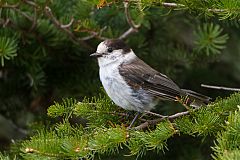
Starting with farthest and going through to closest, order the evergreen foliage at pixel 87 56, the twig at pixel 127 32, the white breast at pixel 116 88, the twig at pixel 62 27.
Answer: the twig at pixel 127 32 → the twig at pixel 62 27 → the white breast at pixel 116 88 → the evergreen foliage at pixel 87 56

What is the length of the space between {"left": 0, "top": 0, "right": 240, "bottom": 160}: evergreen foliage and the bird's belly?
0.07 metres

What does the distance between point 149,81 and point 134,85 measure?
0.34ft

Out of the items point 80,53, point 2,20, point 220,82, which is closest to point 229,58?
point 220,82

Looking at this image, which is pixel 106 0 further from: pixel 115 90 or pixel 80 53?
pixel 80 53

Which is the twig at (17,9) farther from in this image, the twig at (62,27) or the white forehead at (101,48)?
the white forehead at (101,48)

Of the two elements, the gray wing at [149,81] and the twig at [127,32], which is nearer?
the gray wing at [149,81]

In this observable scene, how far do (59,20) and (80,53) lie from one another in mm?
393

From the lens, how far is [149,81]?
3.52m

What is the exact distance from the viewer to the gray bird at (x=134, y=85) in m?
3.41

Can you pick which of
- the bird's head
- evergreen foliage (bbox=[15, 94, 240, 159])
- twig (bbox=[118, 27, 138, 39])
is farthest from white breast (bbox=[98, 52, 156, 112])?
evergreen foliage (bbox=[15, 94, 240, 159])

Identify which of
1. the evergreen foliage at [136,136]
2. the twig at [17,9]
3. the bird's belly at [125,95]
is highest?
the twig at [17,9]

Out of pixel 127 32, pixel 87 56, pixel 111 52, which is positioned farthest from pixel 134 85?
pixel 87 56

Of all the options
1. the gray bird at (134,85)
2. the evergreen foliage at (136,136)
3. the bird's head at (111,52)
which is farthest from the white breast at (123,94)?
the evergreen foliage at (136,136)

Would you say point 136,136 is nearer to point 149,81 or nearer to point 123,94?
point 123,94
